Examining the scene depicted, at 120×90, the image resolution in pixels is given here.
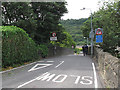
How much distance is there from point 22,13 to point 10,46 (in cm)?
850

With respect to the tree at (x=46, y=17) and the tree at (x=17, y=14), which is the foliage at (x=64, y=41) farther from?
the tree at (x=17, y=14)

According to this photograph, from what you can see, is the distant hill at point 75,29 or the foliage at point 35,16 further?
the distant hill at point 75,29

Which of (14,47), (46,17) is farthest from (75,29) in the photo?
(14,47)

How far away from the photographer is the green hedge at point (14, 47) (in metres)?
12.0

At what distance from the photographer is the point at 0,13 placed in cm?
1798

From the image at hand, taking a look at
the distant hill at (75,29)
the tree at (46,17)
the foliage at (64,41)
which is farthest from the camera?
the distant hill at (75,29)

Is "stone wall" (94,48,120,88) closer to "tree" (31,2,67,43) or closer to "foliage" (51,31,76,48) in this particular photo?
"tree" (31,2,67,43)

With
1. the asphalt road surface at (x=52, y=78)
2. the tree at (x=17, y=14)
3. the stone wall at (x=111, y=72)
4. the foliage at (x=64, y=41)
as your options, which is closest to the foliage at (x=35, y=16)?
the tree at (x=17, y=14)

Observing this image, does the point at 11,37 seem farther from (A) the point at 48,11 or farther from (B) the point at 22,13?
(A) the point at 48,11

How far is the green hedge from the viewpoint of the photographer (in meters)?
12.0

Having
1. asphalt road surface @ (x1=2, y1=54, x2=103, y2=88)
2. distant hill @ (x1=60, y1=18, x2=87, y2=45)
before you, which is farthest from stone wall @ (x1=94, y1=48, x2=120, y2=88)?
distant hill @ (x1=60, y1=18, x2=87, y2=45)

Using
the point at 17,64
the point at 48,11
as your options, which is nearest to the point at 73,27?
the point at 48,11

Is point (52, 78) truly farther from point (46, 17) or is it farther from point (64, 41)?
point (64, 41)

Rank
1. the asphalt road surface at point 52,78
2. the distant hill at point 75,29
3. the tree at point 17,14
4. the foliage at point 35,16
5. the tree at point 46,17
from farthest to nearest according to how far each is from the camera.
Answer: the distant hill at point 75,29, the tree at point 46,17, the foliage at point 35,16, the tree at point 17,14, the asphalt road surface at point 52,78
